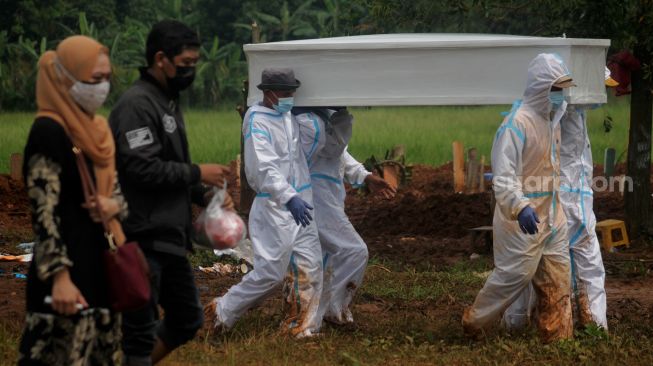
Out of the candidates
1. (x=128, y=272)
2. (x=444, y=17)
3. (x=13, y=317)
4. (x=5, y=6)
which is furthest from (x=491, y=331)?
(x=5, y=6)

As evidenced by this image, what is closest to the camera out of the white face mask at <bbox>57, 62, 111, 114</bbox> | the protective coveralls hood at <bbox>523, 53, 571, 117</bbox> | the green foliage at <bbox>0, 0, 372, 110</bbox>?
the white face mask at <bbox>57, 62, 111, 114</bbox>

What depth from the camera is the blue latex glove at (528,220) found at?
6.93 metres

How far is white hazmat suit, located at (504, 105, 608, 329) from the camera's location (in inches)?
307

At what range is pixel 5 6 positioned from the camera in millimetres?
28984

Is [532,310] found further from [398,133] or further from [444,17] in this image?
[398,133]

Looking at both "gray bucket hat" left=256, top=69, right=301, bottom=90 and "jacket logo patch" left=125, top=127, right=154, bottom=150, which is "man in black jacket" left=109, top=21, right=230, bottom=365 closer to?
"jacket logo patch" left=125, top=127, right=154, bottom=150

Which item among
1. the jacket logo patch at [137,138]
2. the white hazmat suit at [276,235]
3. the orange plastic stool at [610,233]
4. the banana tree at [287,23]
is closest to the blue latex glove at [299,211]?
the white hazmat suit at [276,235]

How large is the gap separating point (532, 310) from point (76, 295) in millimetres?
4078

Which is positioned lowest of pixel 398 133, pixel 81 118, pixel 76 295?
pixel 398 133

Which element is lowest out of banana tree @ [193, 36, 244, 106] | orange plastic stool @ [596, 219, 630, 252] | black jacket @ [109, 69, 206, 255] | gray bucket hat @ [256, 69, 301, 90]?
orange plastic stool @ [596, 219, 630, 252]

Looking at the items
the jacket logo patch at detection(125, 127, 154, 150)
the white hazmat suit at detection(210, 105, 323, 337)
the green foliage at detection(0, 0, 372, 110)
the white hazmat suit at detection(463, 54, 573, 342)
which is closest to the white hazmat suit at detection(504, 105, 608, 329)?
the white hazmat suit at detection(463, 54, 573, 342)

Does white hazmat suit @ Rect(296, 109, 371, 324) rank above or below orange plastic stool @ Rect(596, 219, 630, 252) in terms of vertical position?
above

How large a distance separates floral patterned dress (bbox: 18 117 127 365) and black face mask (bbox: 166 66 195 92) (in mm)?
711

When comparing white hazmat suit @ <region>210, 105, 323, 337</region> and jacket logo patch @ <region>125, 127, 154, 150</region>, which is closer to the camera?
jacket logo patch @ <region>125, 127, 154, 150</region>
